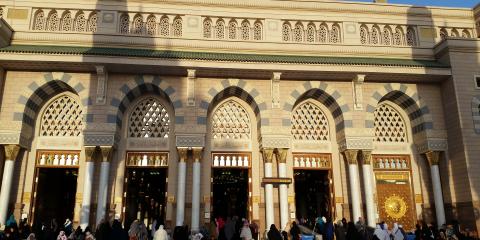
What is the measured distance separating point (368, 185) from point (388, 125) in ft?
12.2

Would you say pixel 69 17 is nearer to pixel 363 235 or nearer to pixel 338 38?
pixel 338 38

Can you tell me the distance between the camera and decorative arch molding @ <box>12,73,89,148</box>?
659 inches

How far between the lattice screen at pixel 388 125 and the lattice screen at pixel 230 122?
6.59m

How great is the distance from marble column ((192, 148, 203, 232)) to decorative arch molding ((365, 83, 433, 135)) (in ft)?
26.8

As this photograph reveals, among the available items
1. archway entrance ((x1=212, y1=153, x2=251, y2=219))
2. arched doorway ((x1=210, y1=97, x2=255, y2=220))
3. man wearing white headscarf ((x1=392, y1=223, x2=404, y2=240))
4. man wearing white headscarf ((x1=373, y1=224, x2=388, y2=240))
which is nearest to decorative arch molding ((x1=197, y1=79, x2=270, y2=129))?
arched doorway ((x1=210, y1=97, x2=255, y2=220))

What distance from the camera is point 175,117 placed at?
17406 mm

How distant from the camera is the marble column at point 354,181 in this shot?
17234 mm

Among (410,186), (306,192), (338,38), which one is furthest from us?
(306,192)

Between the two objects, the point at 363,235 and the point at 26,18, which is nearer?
the point at 363,235

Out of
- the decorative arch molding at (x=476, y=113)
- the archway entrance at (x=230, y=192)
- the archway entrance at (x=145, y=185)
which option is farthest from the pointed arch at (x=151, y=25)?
the decorative arch molding at (x=476, y=113)

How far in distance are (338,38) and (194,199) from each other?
1099 centimetres

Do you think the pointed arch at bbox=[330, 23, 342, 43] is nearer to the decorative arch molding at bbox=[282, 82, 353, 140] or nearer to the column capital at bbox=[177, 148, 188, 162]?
the decorative arch molding at bbox=[282, 82, 353, 140]

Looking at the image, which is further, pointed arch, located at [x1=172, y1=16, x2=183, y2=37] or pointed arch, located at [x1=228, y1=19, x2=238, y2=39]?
pointed arch, located at [x1=228, y1=19, x2=238, y2=39]

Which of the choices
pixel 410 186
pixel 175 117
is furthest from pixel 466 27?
pixel 175 117
